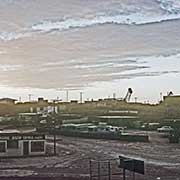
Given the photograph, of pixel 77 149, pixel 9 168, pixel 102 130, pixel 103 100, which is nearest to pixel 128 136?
pixel 102 130

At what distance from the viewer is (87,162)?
4866 centimetres

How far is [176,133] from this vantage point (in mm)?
74375

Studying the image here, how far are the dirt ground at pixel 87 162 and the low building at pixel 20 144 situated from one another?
7.66ft

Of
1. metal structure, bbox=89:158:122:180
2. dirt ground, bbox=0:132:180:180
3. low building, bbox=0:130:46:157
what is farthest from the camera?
low building, bbox=0:130:46:157

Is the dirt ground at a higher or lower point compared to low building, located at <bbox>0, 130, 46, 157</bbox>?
lower

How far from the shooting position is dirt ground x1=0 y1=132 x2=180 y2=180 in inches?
1538

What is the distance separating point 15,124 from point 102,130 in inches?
1166

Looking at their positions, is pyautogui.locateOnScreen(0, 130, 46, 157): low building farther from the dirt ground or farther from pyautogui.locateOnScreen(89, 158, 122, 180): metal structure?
pyautogui.locateOnScreen(89, 158, 122, 180): metal structure

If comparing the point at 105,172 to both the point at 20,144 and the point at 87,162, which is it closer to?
the point at 87,162

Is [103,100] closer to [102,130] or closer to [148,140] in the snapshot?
[102,130]

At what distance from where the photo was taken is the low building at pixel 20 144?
53969 millimetres

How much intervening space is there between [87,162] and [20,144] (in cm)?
1032

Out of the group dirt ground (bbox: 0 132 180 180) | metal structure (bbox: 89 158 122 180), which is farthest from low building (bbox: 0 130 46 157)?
metal structure (bbox: 89 158 122 180)

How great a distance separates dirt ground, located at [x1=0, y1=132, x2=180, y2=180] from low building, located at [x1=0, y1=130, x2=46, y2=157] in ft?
7.66
